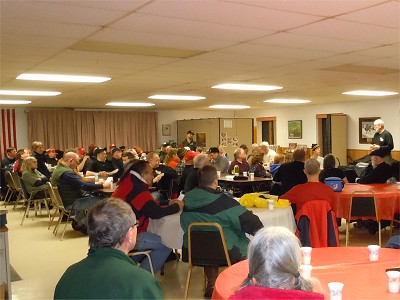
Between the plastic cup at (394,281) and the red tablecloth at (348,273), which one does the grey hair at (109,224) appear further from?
the plastic cup at (394,281)

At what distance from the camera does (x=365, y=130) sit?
41.1 ft

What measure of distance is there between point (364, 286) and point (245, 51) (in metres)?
2.92

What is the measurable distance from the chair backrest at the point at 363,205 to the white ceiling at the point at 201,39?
158 centimetres

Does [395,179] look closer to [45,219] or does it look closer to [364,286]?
[364,286]

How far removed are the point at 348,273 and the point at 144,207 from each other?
2.09m

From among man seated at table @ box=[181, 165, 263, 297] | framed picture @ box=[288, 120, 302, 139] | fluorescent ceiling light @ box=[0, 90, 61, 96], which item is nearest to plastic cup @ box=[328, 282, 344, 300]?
man seated at table @ box=[181, 165, 263, 297]

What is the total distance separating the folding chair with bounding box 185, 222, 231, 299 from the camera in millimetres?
3379

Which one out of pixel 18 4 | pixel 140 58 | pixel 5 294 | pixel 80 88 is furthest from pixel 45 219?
pixel 18 4

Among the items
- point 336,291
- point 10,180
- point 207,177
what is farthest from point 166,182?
point 336,291

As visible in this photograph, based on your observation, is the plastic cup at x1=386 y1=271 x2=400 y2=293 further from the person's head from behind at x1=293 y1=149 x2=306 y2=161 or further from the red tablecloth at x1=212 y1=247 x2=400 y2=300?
the person's head from behind at x1=293 y1=149 x2=306 y2=161

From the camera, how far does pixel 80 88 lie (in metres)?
7.69

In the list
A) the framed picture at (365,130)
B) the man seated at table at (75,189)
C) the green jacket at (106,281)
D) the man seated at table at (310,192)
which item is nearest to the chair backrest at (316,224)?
the man seated at table at (310,192)

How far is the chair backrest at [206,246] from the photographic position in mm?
3379

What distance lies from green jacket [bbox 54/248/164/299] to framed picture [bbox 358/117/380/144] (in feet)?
38.4
